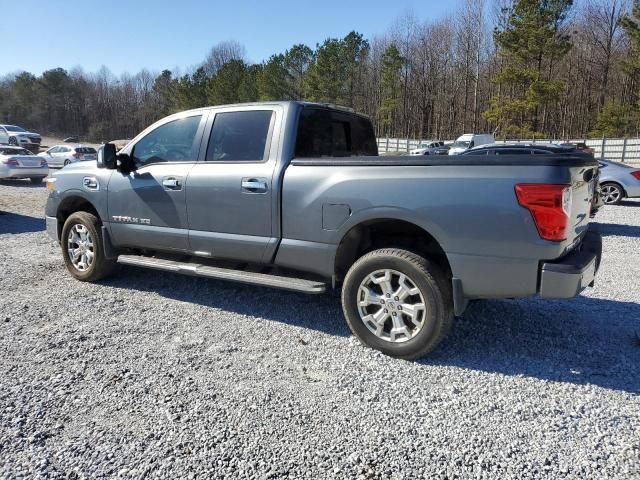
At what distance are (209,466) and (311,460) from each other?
0.52 m

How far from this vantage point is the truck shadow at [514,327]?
3512 mm

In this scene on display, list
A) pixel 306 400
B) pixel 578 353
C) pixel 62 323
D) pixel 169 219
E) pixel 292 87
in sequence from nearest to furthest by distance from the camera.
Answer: pixel 306 400 → pixel 578 353 → pixel 62 323 → pixel 169 219 → pixel 292 87

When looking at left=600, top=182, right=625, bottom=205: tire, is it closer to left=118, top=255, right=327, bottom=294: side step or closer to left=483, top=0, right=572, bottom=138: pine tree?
left=118, top=255, right=327, bottom=294: side step

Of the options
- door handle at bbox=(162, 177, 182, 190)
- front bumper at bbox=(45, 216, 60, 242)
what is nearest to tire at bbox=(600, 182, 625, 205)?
door handle at bbox=(162, 177, 182, 190)

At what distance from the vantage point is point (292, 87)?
189 feet

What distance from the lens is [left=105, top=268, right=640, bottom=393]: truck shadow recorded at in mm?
3512

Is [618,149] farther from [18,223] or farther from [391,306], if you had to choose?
[391,306]

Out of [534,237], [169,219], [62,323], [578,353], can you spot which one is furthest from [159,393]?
[578,353]

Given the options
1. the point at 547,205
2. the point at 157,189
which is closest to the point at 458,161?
the point at 547,205

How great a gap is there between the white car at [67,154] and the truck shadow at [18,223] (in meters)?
17.1

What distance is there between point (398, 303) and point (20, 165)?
1846cm

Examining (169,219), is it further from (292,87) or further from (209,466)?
(292,87)

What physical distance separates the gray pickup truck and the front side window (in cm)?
1

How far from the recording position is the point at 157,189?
4.75m
